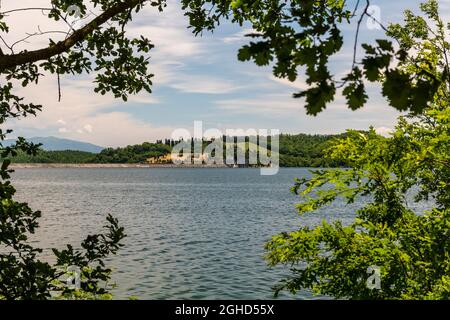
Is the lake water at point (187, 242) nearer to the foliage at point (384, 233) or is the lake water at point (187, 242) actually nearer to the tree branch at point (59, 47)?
the foliage at point (384, 233)

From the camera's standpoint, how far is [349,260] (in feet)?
35.8

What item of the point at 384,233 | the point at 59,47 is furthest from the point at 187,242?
the point at 59,47

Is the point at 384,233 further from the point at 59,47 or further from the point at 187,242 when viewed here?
the point at 187,242

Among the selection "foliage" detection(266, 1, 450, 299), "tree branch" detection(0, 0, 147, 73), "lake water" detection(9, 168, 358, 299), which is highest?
"tree branch" detection(0, 0, 147, 73)

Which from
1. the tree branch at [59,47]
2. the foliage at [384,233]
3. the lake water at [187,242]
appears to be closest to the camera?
the tree branch at [59,47]

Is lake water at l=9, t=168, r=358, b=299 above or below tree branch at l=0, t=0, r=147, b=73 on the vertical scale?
below

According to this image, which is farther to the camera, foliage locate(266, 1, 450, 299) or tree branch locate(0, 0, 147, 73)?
foliage locate(266, 1, 450, 299)

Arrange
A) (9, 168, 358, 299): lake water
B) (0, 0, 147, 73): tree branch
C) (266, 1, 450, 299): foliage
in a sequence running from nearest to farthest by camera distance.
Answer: (0, 0, 147, 73): tree branch < (266, 1, 450, 299): foliage < (9, 168, 358, 299): lake water

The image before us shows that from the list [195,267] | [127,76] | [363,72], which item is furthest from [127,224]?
[363,72]

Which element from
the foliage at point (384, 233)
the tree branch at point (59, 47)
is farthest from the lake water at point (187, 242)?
the tree branch at point (59, 47)

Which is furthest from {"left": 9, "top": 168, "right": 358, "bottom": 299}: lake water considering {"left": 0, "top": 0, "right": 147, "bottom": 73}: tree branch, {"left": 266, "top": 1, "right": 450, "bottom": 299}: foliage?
{"left": 0, "top": 0, "right": 147, "bottom": 73}: tree branch

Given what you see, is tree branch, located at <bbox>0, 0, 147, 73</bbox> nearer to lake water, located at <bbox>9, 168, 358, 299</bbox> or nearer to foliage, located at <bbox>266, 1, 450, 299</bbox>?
foliage, located at <bbox>266, 1, 450, 299</bbox>
